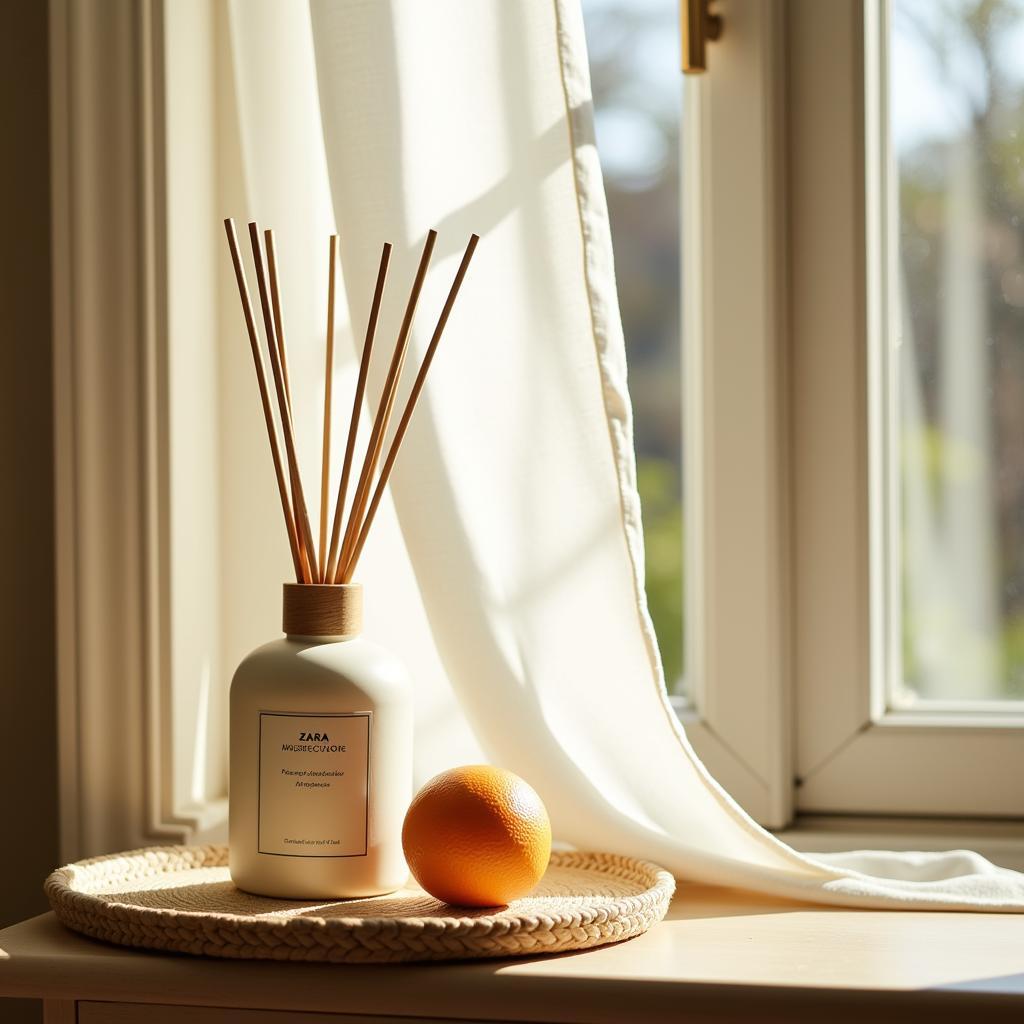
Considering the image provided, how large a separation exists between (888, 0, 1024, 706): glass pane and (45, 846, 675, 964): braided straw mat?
41 centimetres

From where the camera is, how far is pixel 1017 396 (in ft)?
3.95

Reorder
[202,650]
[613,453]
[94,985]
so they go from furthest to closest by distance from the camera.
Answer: [202,650] < [613,453] < [94,985]

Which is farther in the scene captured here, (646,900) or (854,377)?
(854,377)

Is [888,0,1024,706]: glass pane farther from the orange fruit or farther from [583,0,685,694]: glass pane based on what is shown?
the orange fruit

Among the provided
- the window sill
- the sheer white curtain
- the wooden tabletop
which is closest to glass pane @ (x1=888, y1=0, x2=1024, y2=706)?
the window sill

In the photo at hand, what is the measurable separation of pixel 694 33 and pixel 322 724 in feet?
2.31

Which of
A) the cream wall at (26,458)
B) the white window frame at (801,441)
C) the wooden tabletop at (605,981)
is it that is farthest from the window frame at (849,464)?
the cream wall at (26,458)

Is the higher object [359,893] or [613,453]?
[613,453]

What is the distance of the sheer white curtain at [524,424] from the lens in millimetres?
1025

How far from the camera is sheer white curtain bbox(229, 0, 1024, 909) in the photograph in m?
1.03

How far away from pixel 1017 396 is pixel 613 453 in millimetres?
433

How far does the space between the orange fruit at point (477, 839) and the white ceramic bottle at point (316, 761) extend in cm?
4

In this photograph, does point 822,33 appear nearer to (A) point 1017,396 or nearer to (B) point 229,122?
(A) point 1017,396

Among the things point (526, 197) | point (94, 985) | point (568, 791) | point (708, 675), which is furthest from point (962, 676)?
point (94, 985)
